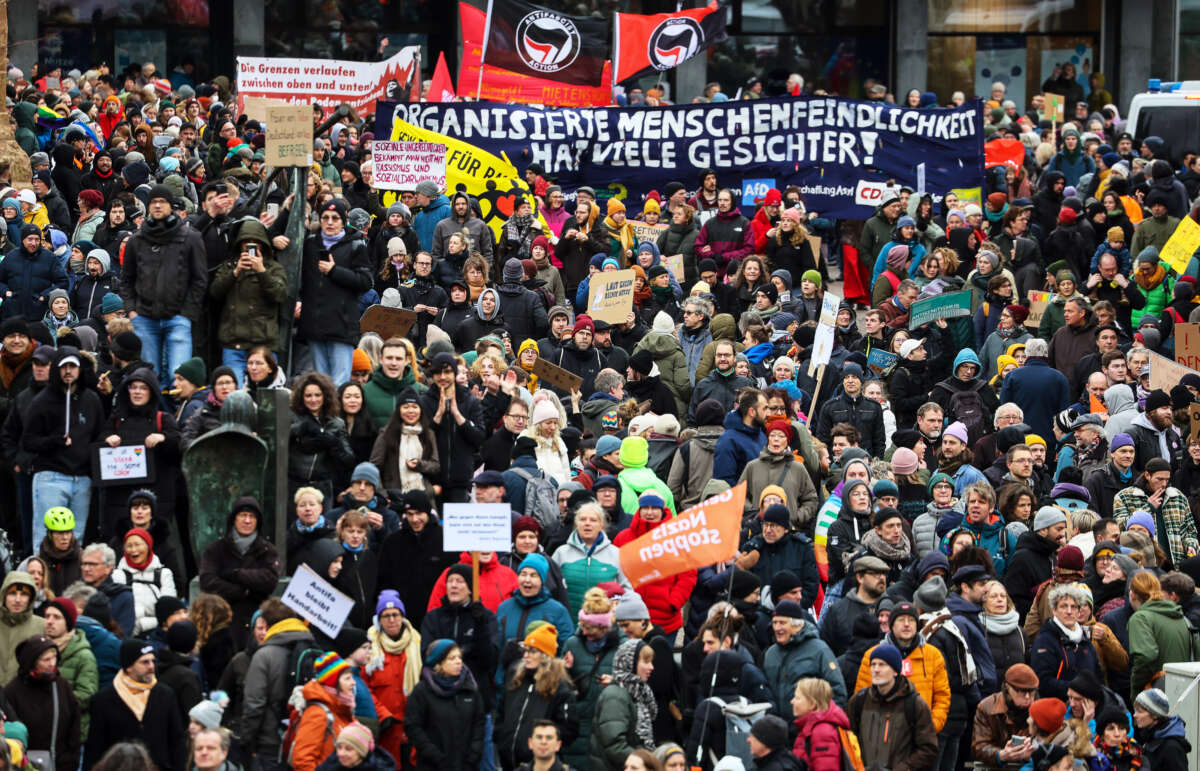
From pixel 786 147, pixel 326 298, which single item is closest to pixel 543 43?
pixel 786 147

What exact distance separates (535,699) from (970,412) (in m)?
6.22

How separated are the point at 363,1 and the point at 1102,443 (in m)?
23.0

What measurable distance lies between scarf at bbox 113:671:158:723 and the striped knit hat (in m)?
0.84

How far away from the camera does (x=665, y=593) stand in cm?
1262

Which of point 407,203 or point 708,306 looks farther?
point 407,203

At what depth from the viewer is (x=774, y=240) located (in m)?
20.3

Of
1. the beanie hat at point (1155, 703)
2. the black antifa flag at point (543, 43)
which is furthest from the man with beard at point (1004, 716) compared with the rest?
the black antifa flag at point (543, 43)

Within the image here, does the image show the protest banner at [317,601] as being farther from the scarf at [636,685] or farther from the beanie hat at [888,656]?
the beanie hat at [888,656]

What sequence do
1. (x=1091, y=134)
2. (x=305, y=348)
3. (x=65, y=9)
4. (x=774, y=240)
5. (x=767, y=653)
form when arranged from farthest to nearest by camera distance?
(x=65, y=9)
(x=1091, y=134)
(x=774, y=240)
(x=305, y=348)
(x=767, y=653)

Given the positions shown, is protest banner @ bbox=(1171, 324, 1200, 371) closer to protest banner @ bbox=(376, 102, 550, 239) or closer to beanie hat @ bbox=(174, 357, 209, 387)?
protest banner @ bbox=(376, 102, 550, 239)

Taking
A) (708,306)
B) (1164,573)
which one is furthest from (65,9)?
(1164,573)

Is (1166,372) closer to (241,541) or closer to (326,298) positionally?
(326,298)

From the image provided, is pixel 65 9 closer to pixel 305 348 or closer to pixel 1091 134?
pixel 1091 134

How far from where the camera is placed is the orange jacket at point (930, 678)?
11609mm
